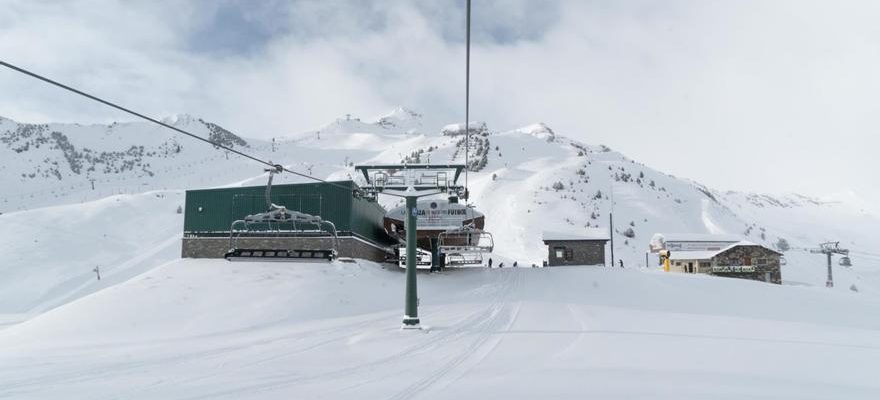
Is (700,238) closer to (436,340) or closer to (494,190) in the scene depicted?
(494,190)

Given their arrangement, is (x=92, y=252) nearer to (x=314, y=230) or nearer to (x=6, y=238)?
(x=6, y=238)

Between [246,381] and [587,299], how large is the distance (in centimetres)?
1922

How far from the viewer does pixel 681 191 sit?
108 meters

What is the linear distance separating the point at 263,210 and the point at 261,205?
0.43 metres

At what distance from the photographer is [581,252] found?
4453 cm

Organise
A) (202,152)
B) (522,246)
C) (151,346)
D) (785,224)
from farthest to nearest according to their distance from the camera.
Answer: (202,152), (785,224), (522,246), (151,346)

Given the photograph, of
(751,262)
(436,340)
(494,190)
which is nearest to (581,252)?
(751,262)

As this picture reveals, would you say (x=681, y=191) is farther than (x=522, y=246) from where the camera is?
Yes

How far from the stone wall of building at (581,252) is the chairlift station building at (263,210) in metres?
17.7

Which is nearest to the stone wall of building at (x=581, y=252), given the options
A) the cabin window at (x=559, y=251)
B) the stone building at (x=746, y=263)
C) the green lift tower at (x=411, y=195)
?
the cabin window at (x=559, y=251)

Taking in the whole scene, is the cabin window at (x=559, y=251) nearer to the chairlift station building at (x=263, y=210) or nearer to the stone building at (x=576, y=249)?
the stone building at (x=576, y=249)

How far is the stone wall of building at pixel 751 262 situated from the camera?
47.9 m

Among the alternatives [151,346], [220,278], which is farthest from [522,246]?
[151,346]

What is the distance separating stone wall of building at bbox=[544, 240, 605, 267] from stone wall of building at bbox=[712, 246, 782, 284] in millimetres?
11712
